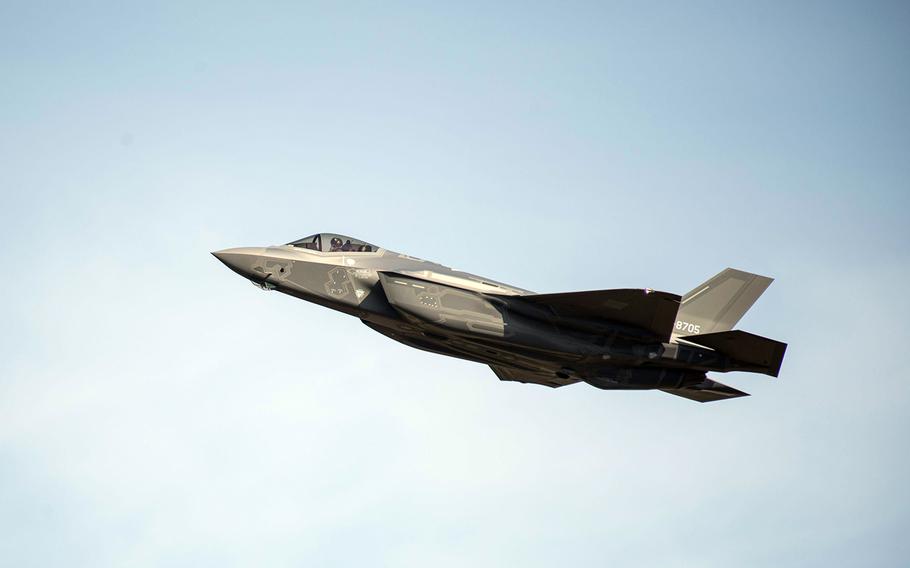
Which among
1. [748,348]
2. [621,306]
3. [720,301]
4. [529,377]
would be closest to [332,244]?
[529,377]

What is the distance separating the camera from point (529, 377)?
3133 cm

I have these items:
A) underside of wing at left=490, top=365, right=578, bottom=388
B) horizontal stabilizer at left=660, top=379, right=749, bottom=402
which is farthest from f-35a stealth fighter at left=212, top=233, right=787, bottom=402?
underside of wing at left=490, top=365, right=578, bottom=388

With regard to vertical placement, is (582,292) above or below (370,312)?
above

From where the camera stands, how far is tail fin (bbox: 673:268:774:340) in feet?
102

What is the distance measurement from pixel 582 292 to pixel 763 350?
5.18m

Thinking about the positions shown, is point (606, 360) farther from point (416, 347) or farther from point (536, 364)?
point (416, 347)

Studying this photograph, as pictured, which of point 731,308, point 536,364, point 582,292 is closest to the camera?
point 582,292

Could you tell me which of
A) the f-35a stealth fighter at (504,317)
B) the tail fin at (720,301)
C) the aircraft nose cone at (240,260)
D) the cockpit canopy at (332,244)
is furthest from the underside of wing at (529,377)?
the aircraft nose cone at (240,260)

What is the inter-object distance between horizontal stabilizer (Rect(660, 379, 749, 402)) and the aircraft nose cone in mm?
12180

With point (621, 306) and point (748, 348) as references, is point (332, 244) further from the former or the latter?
point (748, 348)

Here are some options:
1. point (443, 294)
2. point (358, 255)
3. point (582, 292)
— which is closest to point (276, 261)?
point (358, 255)

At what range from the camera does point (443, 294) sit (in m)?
27.3

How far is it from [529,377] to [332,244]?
24.1 feet

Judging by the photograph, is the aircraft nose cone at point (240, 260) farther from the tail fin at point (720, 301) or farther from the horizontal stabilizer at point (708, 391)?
the tail fin at point (720, 301)
